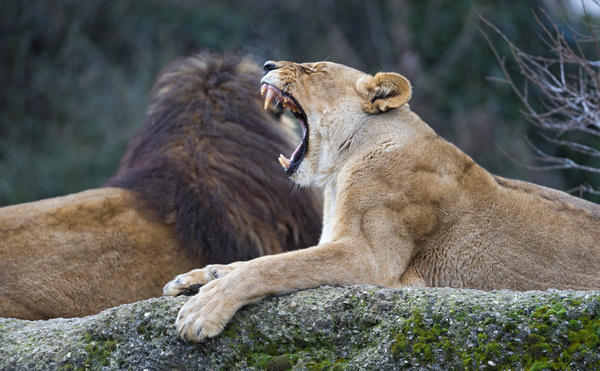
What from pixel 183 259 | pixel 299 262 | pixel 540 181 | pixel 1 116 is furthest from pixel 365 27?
pixel 299 262

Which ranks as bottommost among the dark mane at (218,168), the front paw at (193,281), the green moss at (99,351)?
the green moss at (99,351)

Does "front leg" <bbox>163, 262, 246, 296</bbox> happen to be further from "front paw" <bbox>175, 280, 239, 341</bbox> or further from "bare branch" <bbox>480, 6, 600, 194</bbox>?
"bare branch" <bbox>480, 6, 600, 194</bbox>

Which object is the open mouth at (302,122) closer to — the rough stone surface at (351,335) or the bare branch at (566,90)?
the rough stone surface at (351,335)

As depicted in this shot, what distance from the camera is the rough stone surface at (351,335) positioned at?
2.60 m

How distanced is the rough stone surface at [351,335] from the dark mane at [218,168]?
5.07ft

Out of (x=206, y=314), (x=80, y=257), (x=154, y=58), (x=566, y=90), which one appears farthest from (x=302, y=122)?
(x=154, y=58)

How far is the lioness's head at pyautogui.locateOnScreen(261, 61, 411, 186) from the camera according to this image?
3777 millimetres

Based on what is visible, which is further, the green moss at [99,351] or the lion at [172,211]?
the lion at [172,211]

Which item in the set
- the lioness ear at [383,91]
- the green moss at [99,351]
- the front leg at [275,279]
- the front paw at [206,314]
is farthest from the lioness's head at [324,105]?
the green moss at [99,351]

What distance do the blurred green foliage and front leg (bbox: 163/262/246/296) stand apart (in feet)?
31.8

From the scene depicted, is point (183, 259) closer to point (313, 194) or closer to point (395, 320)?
point (313, 194)

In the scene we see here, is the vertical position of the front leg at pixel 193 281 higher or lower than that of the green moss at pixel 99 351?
higher

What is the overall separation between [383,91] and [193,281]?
1.26 metres

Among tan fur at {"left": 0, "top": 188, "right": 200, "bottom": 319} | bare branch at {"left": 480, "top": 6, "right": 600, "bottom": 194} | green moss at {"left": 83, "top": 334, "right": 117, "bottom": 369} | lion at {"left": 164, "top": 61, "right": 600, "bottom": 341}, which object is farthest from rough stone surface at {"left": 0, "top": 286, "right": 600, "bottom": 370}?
bare branch at {"left": 480, "top": 6, "right": 600, "bottom": 194}
